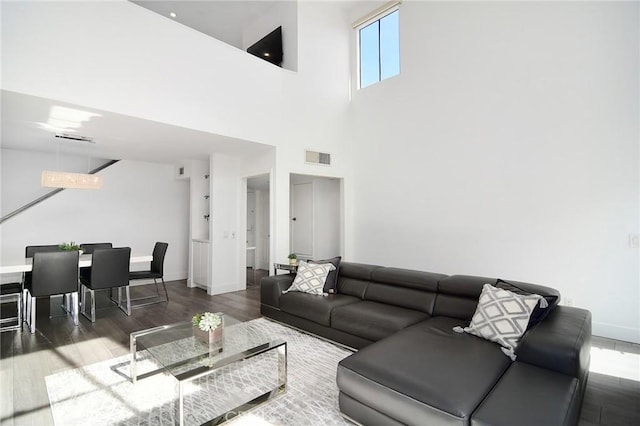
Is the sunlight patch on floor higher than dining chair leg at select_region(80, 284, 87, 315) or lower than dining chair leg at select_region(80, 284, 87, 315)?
lower

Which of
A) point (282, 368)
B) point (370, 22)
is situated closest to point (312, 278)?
point (282, 368)

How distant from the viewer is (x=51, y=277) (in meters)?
3.59

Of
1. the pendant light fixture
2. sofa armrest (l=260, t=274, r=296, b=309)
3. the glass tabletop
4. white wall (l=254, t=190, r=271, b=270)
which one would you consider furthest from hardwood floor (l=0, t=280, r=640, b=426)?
white wall (l=254, t=190, r=271, b=270)

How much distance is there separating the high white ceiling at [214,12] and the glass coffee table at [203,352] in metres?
6.00

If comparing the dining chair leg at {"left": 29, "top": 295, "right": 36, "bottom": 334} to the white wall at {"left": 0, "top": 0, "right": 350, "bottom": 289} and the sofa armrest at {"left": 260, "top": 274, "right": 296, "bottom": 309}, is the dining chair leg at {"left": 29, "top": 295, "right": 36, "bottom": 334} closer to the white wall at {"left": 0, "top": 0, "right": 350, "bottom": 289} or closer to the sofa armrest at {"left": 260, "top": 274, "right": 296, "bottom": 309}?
the white wall at {"left": 0, "top": 0, "right": 350, "bottom": 289}

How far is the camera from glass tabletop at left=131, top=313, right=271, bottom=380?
1.98 metres

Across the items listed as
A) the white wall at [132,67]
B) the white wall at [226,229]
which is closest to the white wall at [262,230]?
the white wall at [226,229]

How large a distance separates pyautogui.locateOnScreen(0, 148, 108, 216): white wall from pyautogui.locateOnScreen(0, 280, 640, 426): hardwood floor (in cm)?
217

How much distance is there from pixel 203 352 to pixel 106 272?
8.93 feet

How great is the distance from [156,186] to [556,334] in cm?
683

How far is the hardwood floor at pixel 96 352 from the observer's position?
207 centimetres

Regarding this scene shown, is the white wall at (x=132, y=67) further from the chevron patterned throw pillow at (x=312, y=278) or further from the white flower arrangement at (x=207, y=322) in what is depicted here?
the white flower arrangement at (x=207, y=322)

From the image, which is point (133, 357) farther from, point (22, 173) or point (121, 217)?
point (22, 173)

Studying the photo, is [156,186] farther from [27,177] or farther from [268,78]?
[268,78]
